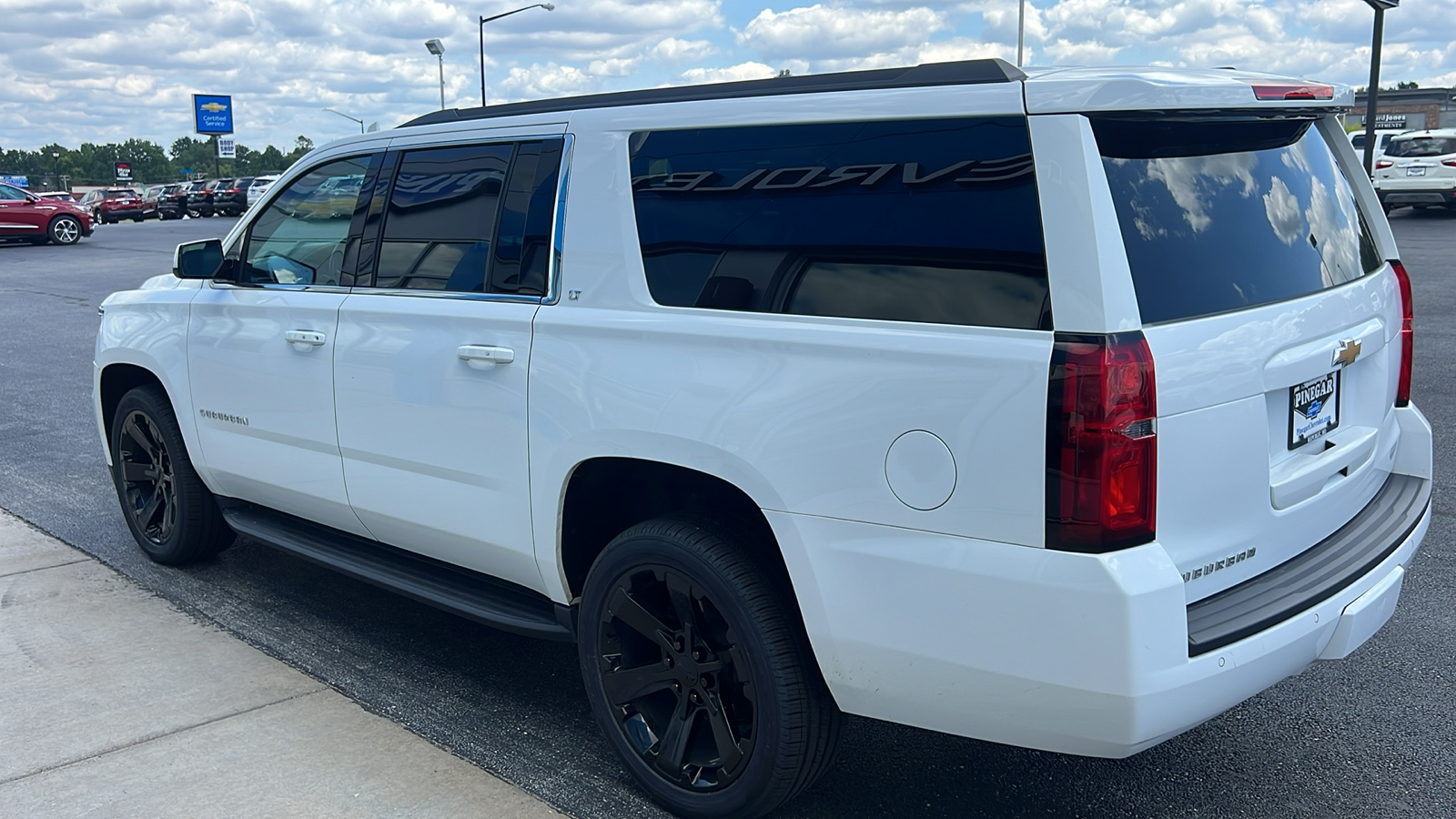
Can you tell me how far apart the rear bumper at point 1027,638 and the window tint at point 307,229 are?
2288mm

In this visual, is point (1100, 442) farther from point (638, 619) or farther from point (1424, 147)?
point (1424, 147)

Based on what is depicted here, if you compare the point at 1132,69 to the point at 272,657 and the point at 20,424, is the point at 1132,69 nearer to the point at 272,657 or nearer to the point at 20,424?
the point at 272,657

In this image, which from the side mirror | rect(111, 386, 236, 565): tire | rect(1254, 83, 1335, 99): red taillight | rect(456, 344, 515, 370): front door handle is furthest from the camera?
rect(111, 386, 236, 565): tire

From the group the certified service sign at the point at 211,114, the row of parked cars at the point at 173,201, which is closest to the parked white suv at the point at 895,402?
the row of parked cars at the point at 173,201

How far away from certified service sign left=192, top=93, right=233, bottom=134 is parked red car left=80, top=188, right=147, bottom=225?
1129 inches

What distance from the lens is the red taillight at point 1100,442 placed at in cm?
241

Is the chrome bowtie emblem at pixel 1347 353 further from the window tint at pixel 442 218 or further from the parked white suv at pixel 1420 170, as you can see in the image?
the parked white suv at pixel 1420 170

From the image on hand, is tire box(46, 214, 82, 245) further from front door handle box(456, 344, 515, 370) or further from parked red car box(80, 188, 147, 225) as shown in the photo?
front door handle box(456, 344, 515, 370)

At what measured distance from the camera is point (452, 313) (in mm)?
3709

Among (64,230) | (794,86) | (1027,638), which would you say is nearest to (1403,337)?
(1027,638)

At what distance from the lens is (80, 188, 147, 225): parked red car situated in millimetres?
49375

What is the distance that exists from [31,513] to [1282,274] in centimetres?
618

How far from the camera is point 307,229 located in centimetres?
451

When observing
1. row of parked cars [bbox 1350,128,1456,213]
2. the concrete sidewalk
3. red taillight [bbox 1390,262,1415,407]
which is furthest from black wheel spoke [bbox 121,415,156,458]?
row of parked cars [bbox 1350,128,1456,213]
